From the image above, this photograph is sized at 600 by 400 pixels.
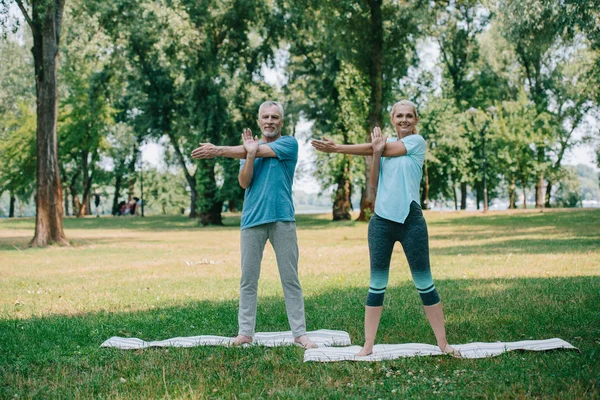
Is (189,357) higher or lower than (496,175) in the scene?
lower

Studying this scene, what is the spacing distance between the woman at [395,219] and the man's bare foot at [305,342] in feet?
2.18

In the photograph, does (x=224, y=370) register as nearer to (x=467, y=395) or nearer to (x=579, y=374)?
(x=467, y=395)

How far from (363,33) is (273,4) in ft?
24.8

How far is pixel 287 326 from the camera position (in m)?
7.15

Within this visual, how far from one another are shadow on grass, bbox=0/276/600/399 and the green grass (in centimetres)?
2

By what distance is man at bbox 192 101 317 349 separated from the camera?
609 centimetres

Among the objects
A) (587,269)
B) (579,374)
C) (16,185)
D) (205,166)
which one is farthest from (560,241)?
(16,185)

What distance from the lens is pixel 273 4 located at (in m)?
34.7

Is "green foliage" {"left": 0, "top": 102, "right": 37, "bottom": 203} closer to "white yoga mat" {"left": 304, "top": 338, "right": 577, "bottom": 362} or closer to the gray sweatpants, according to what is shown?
the gray sweatpants

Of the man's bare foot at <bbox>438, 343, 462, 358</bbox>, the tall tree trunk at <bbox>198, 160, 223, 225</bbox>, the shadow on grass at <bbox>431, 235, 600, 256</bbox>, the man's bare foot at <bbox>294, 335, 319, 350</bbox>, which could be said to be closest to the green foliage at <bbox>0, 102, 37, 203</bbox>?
the tall tree trunk at <bbox>198, 160, 223, 225</bbox>

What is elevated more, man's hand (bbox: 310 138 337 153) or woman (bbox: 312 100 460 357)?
man's hand (bbox: 310 138 337 153)

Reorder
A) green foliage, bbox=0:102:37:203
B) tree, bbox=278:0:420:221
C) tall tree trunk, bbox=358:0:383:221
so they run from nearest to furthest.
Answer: tree, bbox=278:0:420:221 → tall tree trunk, bbox=358:0:383:221 → green foliage, bbox=0:102:37:203

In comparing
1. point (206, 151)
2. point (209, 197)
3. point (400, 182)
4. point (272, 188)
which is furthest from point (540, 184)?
point (206, 151)

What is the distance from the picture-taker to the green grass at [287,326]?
461 cm
